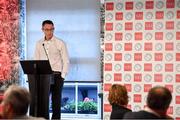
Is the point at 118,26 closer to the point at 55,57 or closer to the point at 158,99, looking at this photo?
the point at 55,57

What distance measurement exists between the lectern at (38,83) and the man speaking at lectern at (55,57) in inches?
20.7

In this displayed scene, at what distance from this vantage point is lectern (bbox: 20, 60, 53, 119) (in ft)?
15.4

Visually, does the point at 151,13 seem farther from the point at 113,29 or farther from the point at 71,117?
the point at 71,117

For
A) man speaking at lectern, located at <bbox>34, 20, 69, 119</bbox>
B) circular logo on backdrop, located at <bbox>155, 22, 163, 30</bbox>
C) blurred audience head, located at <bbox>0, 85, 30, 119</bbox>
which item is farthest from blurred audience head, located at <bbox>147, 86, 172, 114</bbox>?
circular logo on backdrop, located at <bbox>155, 22, 163, 30</bbox>

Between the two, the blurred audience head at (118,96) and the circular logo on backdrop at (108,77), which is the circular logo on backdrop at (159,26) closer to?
the circular logo on backdrop at (108,77)

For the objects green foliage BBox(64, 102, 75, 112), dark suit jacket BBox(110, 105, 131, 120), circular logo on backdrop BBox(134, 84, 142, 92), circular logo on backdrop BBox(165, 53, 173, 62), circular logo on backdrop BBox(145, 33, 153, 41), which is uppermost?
circular logo on backdrop BBox(145, 33, 153, 41)

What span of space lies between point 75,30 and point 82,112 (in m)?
1.64

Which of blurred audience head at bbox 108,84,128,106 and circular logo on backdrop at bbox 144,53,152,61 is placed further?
circular logo on backdrop at bbox 144,53,152,61

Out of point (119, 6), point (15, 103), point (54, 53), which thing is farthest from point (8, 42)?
point (15, 103)

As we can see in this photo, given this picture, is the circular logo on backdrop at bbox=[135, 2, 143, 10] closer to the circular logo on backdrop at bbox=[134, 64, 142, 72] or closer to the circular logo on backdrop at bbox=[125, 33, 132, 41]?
the circular logo on backdrop at bbox=[125, 33, 132, 41]

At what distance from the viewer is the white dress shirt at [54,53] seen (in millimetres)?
5525

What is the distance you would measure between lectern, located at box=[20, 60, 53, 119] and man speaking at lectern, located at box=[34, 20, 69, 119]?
1.73 feet

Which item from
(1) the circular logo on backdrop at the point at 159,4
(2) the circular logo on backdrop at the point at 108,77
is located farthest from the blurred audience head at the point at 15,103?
(1) the circular logo on backdrop at the point at 159,4

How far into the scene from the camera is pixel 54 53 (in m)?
5.55
